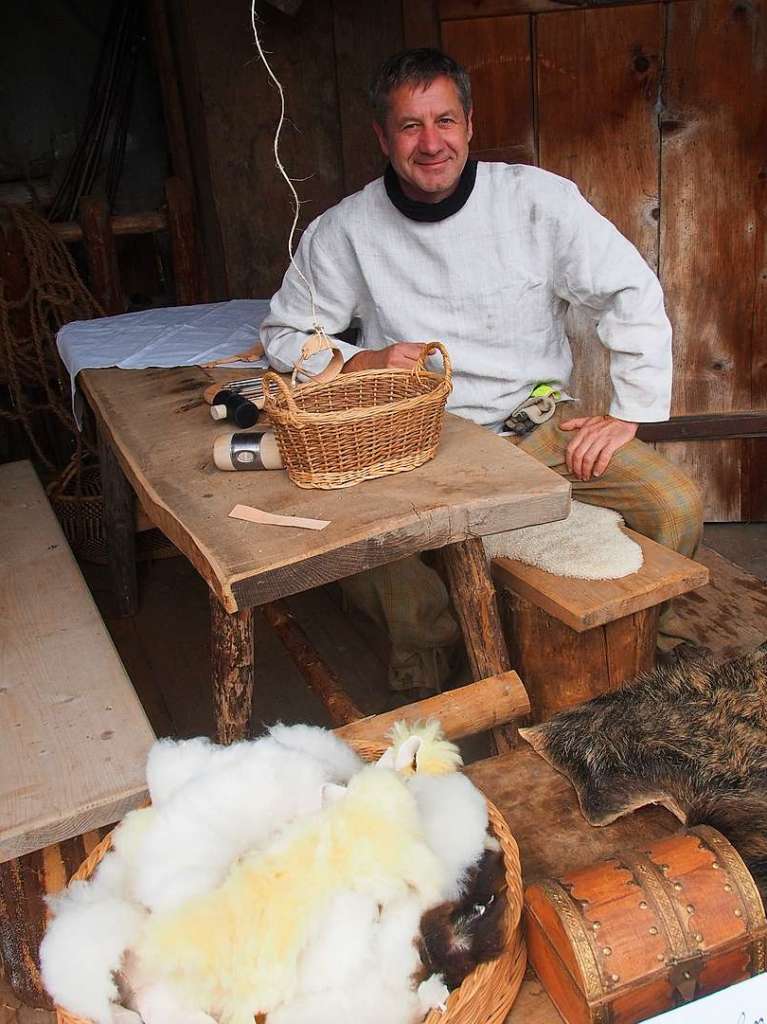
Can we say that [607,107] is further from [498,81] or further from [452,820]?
[452,820]

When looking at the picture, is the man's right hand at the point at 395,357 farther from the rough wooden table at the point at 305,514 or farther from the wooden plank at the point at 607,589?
the wooden plank at the point at 607,589

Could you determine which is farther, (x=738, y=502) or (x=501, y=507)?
(x=738, y=502)

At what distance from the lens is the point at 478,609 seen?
230 cm

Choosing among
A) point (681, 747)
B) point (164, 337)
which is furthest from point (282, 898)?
point (164, 337)

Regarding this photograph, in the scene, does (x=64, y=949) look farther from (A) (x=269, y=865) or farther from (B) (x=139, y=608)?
(B) (x=139, y=608)

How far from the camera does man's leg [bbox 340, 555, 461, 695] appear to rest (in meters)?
2.71

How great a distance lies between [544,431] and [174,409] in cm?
106

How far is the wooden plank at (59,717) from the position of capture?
5.36 feet

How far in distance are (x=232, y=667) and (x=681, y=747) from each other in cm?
97

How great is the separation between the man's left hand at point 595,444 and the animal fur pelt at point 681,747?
0.97m

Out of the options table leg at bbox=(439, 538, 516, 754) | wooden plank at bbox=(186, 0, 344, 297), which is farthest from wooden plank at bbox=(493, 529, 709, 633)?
wooden plank at bbox=(186, 0, 344, 297)

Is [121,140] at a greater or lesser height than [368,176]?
greater

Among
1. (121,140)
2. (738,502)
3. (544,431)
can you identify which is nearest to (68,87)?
(121,140)

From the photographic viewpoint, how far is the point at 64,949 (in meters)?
1.11
